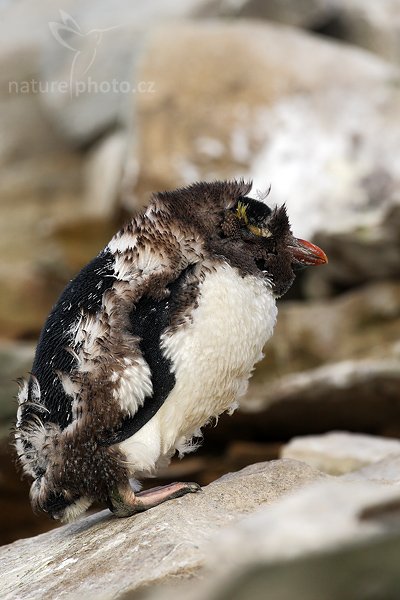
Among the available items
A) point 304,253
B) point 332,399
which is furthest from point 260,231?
point 332,399

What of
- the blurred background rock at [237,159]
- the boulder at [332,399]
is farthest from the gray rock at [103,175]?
the boulder at [332,399]

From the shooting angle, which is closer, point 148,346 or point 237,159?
point 148,346

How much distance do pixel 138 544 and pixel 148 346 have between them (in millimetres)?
615

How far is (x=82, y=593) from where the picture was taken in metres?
2.78

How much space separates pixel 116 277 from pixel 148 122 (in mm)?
6528

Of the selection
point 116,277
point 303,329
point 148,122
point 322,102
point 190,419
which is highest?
point 148,122

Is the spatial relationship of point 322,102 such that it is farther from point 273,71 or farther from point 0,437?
point 0,437

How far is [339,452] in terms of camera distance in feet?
17.2

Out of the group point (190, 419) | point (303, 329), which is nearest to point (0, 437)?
point (303, 329)

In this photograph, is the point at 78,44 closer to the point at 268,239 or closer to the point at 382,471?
the point at 382,471

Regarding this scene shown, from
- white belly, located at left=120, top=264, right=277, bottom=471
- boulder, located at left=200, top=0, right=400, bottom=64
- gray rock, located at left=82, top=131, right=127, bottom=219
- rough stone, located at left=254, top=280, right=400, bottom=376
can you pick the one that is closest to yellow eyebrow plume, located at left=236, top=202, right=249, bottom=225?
white belly, located at left=120, top=264, right=277, bottom=471

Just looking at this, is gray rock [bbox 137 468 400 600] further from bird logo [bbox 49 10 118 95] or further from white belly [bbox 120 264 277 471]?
bird logo [bbox 49 10 118 95]

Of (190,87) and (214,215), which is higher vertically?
(190,87)

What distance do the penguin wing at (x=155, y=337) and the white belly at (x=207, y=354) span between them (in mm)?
23
